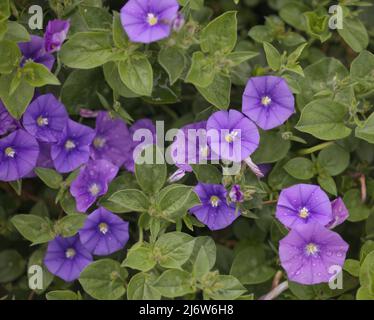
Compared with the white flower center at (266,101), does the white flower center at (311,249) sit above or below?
below

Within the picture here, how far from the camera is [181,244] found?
1935mm

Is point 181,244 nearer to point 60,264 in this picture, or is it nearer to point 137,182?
point 137,182

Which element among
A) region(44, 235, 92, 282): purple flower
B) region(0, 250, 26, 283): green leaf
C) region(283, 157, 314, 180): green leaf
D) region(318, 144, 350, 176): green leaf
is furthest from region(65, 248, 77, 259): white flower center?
region(318, 144, 350, 176): green leaf

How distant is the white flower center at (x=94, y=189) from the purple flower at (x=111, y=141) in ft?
0.59

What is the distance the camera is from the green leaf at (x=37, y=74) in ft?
6.38

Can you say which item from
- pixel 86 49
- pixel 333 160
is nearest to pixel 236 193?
pixel 333 160

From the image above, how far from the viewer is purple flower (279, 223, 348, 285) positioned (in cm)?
195

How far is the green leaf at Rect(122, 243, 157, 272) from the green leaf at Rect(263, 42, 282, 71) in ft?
2.38

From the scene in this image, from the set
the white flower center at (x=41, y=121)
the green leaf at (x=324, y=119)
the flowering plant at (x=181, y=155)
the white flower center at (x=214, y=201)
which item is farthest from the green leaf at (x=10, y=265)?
the green leaf at (x=324, y=119)

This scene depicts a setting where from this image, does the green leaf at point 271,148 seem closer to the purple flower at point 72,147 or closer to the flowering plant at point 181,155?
the flowering plant at point 181,155

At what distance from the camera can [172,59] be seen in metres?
1.94

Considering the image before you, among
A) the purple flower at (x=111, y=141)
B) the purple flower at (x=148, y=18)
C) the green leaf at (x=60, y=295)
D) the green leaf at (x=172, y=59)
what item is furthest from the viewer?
the purple flower at (x=111, y=141)

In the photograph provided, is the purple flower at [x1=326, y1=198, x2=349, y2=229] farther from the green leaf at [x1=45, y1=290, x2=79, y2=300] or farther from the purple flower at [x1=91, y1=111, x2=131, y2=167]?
the green leaf at [x1=45, y1=290, x2=79, y2=300]
